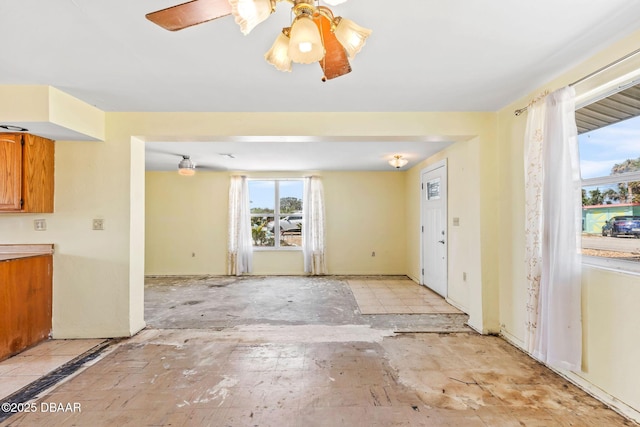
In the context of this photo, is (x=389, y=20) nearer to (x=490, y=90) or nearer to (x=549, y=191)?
(x=490, y=90)

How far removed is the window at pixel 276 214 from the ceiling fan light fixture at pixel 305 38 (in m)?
5.57

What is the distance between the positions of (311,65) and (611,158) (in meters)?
2.18

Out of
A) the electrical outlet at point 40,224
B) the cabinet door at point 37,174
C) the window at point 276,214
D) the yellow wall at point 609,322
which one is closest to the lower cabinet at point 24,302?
the electrical outlet at point 40,224

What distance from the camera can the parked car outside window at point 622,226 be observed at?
1.95 metres

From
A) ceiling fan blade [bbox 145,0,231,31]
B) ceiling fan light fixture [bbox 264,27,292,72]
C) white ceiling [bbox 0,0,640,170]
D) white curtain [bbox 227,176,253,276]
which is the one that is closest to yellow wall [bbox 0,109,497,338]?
white ceiling [bbox 0,0,640,170]

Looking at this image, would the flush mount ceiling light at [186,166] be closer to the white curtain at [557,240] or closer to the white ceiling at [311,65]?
the white ceiling at [311,65]

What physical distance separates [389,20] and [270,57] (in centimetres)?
78

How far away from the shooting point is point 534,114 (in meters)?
2.46

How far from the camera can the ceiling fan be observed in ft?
3.69

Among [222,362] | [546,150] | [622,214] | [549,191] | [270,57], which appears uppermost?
[270,57]

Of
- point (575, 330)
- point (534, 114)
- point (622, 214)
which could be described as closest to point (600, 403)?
point (575, 330)

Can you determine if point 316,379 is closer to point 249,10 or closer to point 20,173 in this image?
point 249,10

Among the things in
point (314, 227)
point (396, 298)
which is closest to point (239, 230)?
point (314, 227)

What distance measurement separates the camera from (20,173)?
9.39 ft
